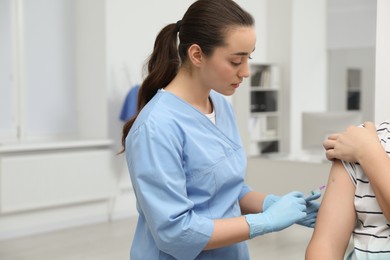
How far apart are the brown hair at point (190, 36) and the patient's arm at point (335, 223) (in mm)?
422

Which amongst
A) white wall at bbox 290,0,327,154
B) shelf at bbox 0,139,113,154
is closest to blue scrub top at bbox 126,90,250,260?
shelf at bbox 0,139,113,154

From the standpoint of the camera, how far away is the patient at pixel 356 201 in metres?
1.10

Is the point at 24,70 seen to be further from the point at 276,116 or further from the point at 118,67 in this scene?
the point at 276,116

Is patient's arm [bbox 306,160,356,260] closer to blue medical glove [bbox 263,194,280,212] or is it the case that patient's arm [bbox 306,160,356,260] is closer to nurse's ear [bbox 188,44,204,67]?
blue medical glove [bbox 263,194,280,212]

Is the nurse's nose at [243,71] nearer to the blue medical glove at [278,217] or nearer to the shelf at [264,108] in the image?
the blue medical glove at [278,217]

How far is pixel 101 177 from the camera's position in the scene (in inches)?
188

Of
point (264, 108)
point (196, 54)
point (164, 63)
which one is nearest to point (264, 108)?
point (264, 108)

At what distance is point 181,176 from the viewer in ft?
3.99

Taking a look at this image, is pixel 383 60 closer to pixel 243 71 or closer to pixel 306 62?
pixel 243 71

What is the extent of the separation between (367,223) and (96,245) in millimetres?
3108

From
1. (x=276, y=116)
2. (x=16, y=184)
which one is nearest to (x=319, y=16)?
(x=276, y=116)

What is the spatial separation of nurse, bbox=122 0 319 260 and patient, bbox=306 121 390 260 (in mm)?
127

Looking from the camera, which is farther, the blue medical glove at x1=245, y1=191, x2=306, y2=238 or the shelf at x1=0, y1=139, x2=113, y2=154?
the shelf at x1=0, y1=139, x2=113, y2=154

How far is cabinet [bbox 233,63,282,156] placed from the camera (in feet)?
20.7
